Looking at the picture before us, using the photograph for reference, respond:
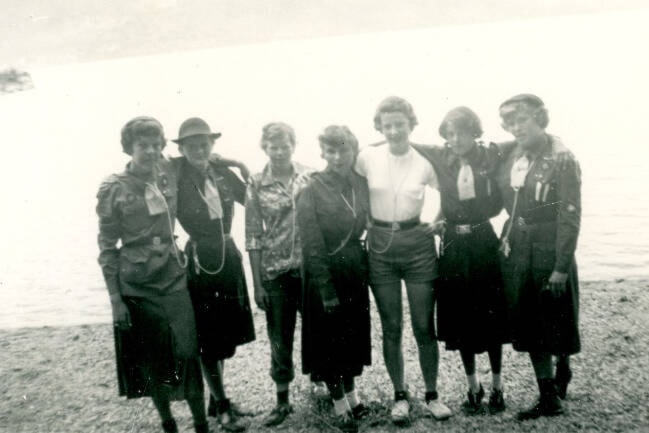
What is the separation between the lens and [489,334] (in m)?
3.61

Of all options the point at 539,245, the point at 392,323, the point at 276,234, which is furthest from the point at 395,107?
the point at 392,323

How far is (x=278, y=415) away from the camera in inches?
150

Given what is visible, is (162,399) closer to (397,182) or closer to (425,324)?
(425,324)

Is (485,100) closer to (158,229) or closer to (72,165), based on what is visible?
(72,165)

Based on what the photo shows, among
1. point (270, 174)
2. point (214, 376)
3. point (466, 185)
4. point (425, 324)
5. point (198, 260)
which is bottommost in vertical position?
point (214, 376)

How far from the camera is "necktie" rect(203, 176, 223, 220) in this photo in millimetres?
3605

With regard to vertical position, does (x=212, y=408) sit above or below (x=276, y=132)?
below

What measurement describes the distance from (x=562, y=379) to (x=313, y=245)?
76.2 inches

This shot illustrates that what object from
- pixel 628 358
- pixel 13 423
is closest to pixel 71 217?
pixel 13 423

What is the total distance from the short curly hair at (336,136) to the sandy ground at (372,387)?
5.84ft

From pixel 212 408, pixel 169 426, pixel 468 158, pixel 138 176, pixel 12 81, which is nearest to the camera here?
pixel 138 176

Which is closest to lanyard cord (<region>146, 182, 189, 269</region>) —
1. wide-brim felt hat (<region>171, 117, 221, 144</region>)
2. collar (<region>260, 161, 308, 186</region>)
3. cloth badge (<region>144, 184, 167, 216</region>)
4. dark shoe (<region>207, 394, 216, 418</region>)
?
cloth badge (<region>144, 184, 167, 216</region>)

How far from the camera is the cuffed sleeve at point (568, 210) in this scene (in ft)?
10.9

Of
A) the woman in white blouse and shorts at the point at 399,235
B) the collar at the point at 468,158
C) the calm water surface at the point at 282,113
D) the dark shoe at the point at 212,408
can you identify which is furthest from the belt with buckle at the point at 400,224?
the calm water surface at the point at 282,113
